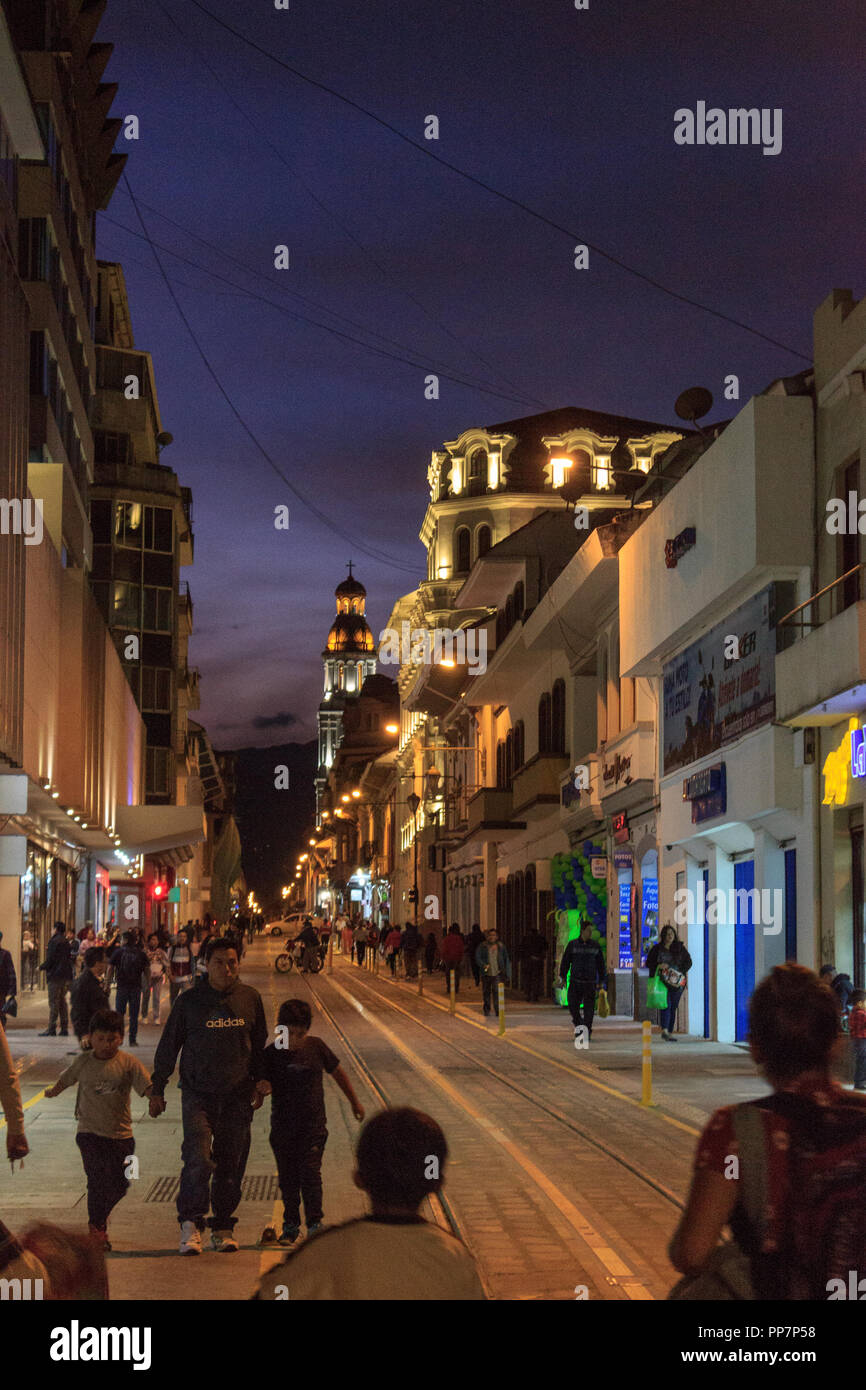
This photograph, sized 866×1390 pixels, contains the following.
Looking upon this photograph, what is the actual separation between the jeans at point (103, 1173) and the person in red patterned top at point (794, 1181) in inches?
219

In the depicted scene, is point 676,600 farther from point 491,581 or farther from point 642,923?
point 491,581

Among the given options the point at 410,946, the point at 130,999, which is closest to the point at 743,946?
the point at 130,999

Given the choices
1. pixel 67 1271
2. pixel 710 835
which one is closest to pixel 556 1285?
pixel 67 1271

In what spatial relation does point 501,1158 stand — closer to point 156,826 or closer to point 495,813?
point 495,813

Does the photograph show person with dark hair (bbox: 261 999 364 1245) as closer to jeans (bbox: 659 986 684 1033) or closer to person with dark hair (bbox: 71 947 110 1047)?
person with dark hair (bbox: 71 947 110 1047)

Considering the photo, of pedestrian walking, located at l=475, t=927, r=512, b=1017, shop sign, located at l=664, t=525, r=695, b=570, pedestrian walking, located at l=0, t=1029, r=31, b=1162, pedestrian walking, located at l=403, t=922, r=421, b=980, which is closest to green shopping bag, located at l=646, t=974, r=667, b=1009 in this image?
pedestrian walking, located at l=475, t=927, r=512, b=1017

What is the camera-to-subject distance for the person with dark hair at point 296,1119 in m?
9.85

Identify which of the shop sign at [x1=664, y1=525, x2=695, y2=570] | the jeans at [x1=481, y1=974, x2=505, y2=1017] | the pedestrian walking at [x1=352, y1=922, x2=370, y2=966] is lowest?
the pedestrian walking at [x1=352, y1=922, x2=370, y2=966]

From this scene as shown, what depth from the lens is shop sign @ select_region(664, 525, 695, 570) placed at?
2659 cm

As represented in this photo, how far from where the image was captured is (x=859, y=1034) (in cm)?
1752

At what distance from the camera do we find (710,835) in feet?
89.7

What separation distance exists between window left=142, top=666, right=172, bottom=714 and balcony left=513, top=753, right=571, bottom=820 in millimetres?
38008

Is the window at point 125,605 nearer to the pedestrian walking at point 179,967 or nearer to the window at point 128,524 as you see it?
the window at point 128,524

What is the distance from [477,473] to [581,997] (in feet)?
188
